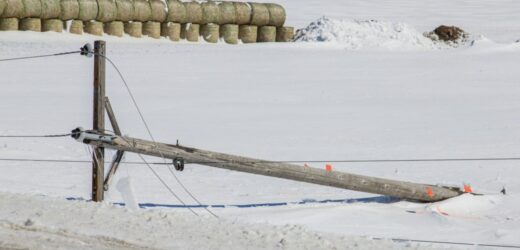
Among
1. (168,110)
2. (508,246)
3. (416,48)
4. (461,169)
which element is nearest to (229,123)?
(168,110)

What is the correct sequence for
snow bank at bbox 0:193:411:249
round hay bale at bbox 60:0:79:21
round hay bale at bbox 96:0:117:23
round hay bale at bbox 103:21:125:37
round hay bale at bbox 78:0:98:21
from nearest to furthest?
snow bank at bbox 0:193:411:249
round hay bale at bbox 60:0:79:21
round hay bale at bbox 78:0:98:21
round hay bale at bbox 96:0:117:23
round hay bale at bbox 103:21:125:37

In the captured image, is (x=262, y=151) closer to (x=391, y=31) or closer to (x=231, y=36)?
(x=391, y=31)

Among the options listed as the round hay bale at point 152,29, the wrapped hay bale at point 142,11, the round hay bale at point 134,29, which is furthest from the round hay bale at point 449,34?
the round hay bale at point 134,29

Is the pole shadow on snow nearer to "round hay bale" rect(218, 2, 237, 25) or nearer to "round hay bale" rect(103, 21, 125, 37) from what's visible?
"round hay bale" rect(103, 21, 125, 37)

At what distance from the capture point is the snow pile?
27266 mm

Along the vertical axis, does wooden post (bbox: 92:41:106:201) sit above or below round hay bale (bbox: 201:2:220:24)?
above

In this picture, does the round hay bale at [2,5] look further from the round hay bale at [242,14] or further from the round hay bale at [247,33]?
the round hay bale at [247,33]

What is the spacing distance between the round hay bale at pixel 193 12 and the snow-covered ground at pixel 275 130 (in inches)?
45.6

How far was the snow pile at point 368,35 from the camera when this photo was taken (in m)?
27.3

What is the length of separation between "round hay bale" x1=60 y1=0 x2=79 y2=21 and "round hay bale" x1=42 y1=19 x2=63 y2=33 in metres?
0.22

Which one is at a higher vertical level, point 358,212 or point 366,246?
point 366,246

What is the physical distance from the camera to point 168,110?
56.1 ft

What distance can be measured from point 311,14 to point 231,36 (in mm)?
8729

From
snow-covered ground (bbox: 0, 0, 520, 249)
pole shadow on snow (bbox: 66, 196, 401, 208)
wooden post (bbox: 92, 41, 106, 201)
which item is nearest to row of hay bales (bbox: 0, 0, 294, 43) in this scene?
snow-covered ground (bbox: 0, 0, 520, 249)
